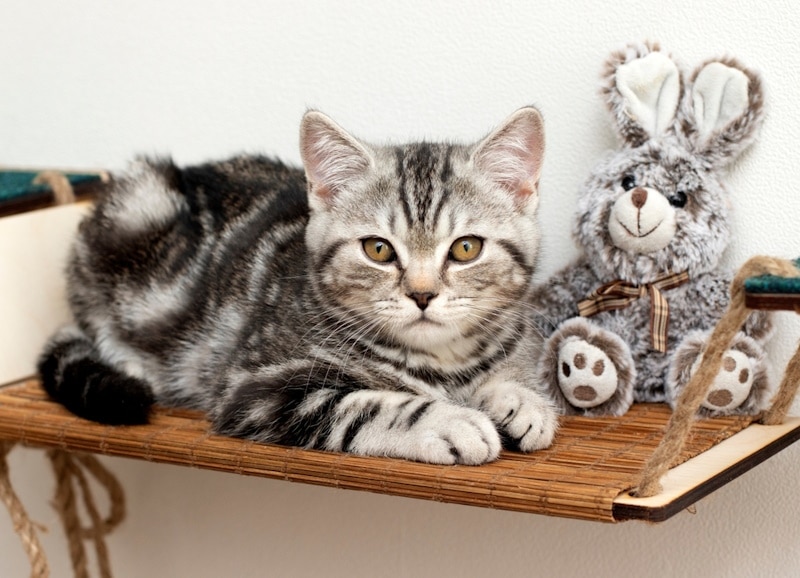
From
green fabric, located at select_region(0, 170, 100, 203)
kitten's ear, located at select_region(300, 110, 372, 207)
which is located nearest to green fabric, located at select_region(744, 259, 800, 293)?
kitten's ear, located at select_region(300, 110, 372, 207)

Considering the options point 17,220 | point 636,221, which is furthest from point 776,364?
point 17,220

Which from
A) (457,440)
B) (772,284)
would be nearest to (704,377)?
(772,284)

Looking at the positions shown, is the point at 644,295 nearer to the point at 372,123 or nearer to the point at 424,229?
the point at 424,229

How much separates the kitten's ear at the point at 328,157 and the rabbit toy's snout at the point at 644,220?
1.26 feet

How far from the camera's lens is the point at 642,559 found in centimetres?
173

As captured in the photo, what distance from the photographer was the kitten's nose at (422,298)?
1314 millimetres

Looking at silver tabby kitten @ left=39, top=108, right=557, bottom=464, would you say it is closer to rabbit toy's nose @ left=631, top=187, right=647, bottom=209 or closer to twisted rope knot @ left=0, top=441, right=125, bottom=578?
rabbit toy's nose @ left=631, top=187, right=647, bottom=209

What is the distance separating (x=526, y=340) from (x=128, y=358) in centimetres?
74

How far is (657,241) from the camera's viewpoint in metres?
1.49

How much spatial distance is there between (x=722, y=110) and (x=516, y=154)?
339mm

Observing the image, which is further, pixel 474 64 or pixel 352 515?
pixel 352 515

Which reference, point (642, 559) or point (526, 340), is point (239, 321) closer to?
point (526, 340)

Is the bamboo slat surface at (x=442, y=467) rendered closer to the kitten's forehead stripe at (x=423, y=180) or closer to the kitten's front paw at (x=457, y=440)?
the kitten's front paw at (x=457, y=440)

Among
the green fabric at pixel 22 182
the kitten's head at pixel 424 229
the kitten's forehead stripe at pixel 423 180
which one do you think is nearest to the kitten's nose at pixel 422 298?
the kitten's head at pixel 424 229
